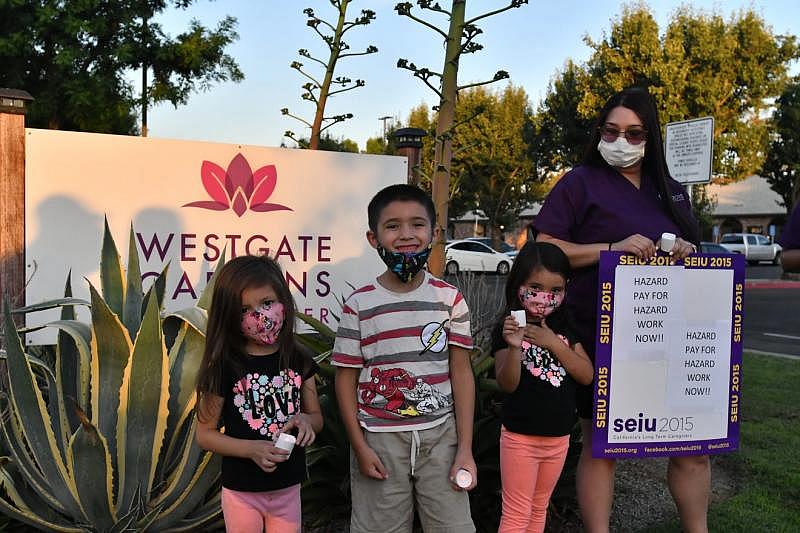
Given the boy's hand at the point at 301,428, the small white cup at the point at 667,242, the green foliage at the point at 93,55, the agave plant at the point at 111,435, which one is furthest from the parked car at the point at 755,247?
the boy's hand at the point at 301,428

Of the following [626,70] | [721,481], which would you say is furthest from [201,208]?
[626,70]

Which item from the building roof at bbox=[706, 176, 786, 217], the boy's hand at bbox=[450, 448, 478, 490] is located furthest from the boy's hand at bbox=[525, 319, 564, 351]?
the building roof at bbox=[706, 176, 786, 217]

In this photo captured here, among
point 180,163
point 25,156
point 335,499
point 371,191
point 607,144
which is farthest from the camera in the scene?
point 371,191

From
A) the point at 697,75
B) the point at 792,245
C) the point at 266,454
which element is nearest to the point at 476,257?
the point at 697,75

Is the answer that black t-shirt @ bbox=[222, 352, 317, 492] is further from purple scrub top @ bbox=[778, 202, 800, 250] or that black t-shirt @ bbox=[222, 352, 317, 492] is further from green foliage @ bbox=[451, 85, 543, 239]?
green foliage @ bbox=[451, 85, 543, 239]

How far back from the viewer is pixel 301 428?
2115mm

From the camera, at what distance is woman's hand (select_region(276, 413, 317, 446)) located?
6.86ft

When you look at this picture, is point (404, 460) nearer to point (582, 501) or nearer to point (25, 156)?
point (582, 501)

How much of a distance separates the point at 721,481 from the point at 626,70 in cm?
2369

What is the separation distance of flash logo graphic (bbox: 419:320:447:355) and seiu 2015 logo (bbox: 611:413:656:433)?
0.91 meters

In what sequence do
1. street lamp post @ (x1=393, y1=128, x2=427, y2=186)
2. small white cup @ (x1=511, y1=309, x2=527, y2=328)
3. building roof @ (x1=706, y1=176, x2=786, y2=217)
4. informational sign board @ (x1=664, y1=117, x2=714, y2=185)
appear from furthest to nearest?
building roof @ (x1=706, y1=176, x2=786, y2=217), informational sign board @ (x1=664, y1=117, x2=714, y2=185), street lamp post @ (x1=393, y1=128, x2=427, y2=186), small white cup @ (x1=511, y1=309, x2=527, y2=328)

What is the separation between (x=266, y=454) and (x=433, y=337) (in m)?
0.61

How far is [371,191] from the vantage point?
4965 mm

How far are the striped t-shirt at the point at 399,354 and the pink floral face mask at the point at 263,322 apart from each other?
0.21m
